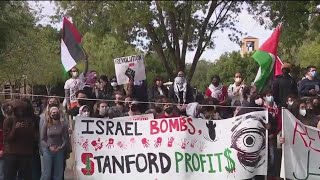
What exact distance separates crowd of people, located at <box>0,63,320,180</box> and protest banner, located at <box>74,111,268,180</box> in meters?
0.39

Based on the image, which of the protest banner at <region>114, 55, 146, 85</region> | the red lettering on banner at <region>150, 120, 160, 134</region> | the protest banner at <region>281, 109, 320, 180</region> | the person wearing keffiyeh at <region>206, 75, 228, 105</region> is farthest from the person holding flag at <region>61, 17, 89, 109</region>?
the protest banner at <region>281, 109, 320, 180</region>

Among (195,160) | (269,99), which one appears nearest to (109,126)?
(195,160)

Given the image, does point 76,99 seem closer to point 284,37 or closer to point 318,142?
point 318,142

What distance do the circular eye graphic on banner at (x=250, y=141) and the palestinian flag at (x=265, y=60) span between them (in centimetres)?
294

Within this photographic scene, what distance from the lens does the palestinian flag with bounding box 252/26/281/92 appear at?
42.0ft

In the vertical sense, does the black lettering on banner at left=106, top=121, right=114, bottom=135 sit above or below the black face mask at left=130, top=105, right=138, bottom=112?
below

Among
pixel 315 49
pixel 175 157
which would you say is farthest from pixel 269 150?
pixel 315 49

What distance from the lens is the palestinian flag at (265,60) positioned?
12812mm

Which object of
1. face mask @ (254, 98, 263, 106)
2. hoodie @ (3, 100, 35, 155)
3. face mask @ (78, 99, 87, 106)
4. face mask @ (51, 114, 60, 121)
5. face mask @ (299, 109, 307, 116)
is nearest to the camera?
hoodie @ (3, 100, 35, 155)

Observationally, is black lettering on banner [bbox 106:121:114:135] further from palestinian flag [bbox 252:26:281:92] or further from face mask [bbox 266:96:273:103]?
palestinian flag [bbox 252:26:281:92]

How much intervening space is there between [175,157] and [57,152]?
1.81 metres

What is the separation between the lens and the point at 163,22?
85.8 feet

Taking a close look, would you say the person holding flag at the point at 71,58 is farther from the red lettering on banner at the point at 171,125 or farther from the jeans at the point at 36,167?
the red lettering on banner at the point at 171,125

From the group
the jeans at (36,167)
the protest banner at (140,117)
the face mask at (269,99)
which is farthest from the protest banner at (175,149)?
the face mask at (269,99)
